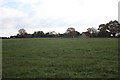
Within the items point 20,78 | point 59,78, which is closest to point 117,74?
point 59,78

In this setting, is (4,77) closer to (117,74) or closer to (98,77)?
(98,77)

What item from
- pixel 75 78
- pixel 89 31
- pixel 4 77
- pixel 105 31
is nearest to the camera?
pixel 75 78

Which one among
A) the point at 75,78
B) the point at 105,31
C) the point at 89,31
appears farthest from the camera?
the point at 89,31

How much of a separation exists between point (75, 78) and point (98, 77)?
139 cm

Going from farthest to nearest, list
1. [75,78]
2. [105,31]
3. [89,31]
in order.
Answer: [89,31] < [105,31] < [75,78]

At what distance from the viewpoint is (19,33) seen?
622ft

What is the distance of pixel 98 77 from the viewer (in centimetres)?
1144

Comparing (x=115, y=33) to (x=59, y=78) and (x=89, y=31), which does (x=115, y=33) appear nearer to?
(x=89, y=31)

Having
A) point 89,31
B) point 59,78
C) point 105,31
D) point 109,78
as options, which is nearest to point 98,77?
point 109,78

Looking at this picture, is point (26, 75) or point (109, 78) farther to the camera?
point (26, 75)

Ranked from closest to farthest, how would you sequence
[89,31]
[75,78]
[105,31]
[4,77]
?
[75,78]
[4,77]
[105,31]
[89,31]

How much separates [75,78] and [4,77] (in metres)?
4.26

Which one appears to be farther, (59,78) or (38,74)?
(38,74)

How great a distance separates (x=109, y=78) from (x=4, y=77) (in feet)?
20.3
